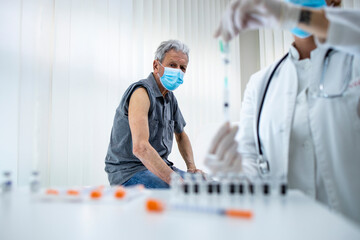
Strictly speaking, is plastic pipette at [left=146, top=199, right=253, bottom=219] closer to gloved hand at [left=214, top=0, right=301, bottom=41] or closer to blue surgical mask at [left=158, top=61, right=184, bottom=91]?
gloved hand at [left=214, top=0, right=301, bottom=41]

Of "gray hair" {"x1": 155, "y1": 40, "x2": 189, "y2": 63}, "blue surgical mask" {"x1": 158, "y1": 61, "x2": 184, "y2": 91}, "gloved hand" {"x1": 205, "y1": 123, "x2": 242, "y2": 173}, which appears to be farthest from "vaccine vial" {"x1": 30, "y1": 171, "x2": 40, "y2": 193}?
"gray hair" {"x1": 155, "y1": 40, "x2": 189, "y2": 63}

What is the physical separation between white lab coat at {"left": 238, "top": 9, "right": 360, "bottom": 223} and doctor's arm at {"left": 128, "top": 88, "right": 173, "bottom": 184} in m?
0.51

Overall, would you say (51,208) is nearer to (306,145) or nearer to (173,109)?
(306,145)

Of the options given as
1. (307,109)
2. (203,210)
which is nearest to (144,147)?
(307,109)

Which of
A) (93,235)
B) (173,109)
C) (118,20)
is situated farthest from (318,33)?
(118,20)

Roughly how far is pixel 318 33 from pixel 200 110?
7.25ft

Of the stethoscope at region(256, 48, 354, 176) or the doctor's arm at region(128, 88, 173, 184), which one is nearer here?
the stethoscope at region(256, 48, 354, 176)

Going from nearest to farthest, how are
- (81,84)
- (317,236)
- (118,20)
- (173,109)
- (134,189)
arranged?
(317,236) → (134,189) → (173,109) → (81,84) → (118,20)

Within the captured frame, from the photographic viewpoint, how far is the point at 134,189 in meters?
0.72

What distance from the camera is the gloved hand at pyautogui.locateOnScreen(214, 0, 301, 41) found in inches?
→ 29.5

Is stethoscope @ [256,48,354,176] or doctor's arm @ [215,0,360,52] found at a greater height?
doctor's arm @ [215,0,360,52]

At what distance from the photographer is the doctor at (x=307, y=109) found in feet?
2.47

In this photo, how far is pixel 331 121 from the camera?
892mm

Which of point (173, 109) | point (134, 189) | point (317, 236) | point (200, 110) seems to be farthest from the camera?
point (200, 110)
